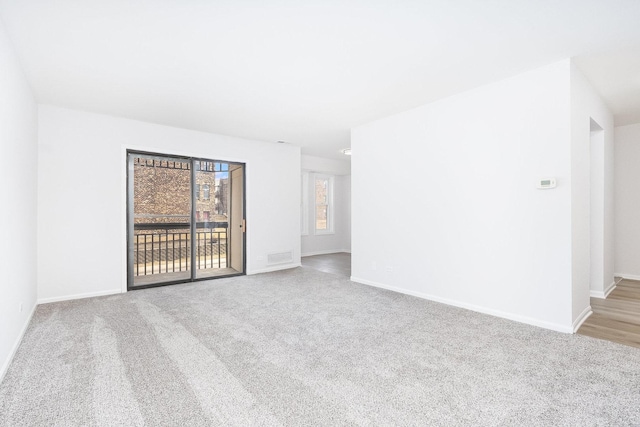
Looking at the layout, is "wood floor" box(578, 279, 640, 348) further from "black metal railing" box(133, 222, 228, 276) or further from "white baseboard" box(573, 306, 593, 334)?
"black metal railing" box(133, 222, 228, 276)

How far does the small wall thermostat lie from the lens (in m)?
2.91

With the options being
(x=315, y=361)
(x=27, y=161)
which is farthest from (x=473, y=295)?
(x=27, y=161)

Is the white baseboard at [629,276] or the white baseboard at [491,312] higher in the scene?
the white baseboard at [629,276]

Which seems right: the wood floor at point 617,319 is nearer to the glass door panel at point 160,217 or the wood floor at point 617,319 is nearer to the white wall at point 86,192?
the glass door panel at point 160,217

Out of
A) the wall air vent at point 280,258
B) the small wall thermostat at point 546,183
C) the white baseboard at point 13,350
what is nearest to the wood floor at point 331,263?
the wall air vent at point 280,258

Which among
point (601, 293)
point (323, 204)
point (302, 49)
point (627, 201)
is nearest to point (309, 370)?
point (302, 49)

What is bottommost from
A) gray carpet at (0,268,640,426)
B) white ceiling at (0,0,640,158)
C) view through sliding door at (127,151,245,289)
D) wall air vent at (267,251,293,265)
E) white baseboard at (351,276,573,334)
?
gray carpet at (0,268,640,426)

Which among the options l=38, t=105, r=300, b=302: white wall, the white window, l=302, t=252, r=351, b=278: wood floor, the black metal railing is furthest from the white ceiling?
the white window

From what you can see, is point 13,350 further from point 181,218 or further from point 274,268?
point 274,268

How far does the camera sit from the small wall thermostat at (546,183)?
2907 millimetres

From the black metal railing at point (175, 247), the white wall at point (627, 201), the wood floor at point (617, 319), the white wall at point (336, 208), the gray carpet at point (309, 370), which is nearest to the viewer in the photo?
the gray carpet at point (309, 370)

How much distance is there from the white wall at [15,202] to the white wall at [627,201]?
25.3ft

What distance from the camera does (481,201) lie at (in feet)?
11.3

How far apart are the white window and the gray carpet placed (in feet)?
15.8
